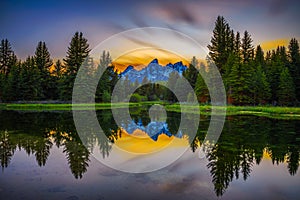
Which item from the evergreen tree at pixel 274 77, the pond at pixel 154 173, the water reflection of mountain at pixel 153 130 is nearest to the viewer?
the pond at pixel 154 173

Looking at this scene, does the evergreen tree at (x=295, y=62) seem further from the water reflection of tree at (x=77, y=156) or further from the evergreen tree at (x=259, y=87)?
the water reflection of tree at (x=77, y=156)

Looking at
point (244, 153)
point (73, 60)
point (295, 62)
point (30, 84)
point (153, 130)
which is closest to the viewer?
point (244, 153)

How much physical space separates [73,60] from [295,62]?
44.6m

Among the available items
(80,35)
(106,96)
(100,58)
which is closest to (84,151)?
(106,96)

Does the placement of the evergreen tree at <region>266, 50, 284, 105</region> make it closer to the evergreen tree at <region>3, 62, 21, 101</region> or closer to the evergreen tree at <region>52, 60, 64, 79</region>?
the evergreen tree at <region>52, 60, 64, 79</region>

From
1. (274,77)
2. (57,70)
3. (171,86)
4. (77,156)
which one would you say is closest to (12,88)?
(57,70)

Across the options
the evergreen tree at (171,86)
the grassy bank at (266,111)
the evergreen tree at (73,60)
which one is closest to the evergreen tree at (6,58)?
the evergreen tree at (73,60)

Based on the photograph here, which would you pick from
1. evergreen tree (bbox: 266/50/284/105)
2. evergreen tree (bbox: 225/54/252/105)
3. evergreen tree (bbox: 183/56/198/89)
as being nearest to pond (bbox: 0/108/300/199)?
evergreen tree (bbox: 225/54/252/105)

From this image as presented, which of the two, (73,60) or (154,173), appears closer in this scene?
(154,173)

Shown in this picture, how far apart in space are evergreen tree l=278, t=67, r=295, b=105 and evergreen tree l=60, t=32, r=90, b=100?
37.5 m

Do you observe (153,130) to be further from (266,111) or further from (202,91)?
(202,91)

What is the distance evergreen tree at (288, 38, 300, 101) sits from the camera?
4325cm

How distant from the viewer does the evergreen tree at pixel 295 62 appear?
142ft

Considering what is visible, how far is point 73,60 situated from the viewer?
51656 millimetres
